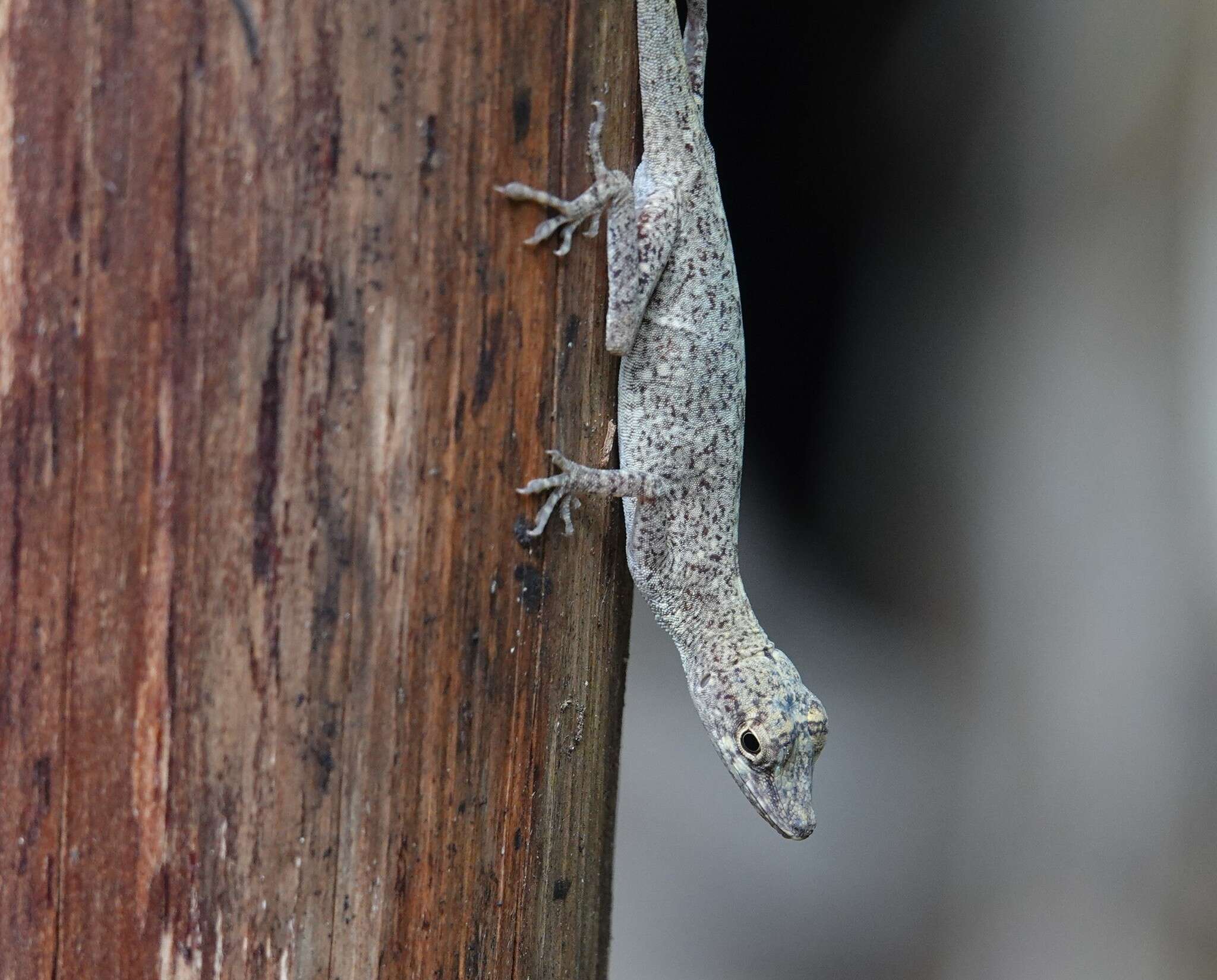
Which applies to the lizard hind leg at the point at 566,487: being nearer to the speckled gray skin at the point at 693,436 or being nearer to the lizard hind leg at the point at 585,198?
the speckled gray skin at the point at 693,436

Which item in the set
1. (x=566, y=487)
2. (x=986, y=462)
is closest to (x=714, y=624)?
(x=566, y=487)

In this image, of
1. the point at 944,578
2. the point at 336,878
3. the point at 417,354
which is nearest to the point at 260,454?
the point at 417,354

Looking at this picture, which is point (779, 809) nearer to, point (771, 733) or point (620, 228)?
point (771, 733)

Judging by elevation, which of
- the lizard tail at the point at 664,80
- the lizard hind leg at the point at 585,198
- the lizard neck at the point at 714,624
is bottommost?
the lizard neck at the point at 714,624

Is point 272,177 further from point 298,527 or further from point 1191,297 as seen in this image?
point 1191,297

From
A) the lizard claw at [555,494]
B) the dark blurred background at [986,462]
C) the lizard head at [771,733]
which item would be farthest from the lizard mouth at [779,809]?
the dark blurred background at [986,462]
